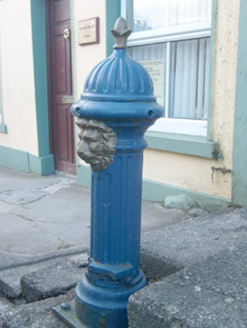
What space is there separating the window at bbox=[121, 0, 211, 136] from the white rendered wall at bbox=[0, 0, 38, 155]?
2.20m

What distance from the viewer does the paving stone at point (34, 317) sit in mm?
2027

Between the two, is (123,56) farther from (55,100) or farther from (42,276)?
(55,100)

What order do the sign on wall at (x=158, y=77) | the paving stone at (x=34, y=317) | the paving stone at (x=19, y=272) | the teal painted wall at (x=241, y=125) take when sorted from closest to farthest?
the paving stone at (x=34, y=317), the paving stone at (x=19, y=272), the teal painted wall at (x=241, y=125), the sign on wall at (x=158, y=77)

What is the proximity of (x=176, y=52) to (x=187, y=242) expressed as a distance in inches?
102

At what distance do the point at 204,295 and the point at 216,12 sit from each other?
2.88 metres

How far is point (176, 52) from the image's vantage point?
444 centimetres

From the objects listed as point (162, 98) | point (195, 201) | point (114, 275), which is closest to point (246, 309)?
point (114, 275)

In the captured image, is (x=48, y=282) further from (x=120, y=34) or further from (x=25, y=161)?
(x=25, y=161)

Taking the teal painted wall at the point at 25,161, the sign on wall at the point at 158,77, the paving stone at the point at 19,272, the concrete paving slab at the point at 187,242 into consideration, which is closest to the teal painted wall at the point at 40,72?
the teal painted wall at the point at 25,161

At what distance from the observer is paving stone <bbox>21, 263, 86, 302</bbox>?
7.80 ft

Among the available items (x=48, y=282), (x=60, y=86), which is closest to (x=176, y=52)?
(x=60, y=86)

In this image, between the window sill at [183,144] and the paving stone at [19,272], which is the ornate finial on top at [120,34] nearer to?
the paving stone at [19,272]

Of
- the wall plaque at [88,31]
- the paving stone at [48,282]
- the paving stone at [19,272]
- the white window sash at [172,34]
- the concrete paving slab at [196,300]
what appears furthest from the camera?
the wall plaque at [88,31]

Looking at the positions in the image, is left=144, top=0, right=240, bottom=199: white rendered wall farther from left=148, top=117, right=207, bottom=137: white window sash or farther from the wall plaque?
the wall plaque
